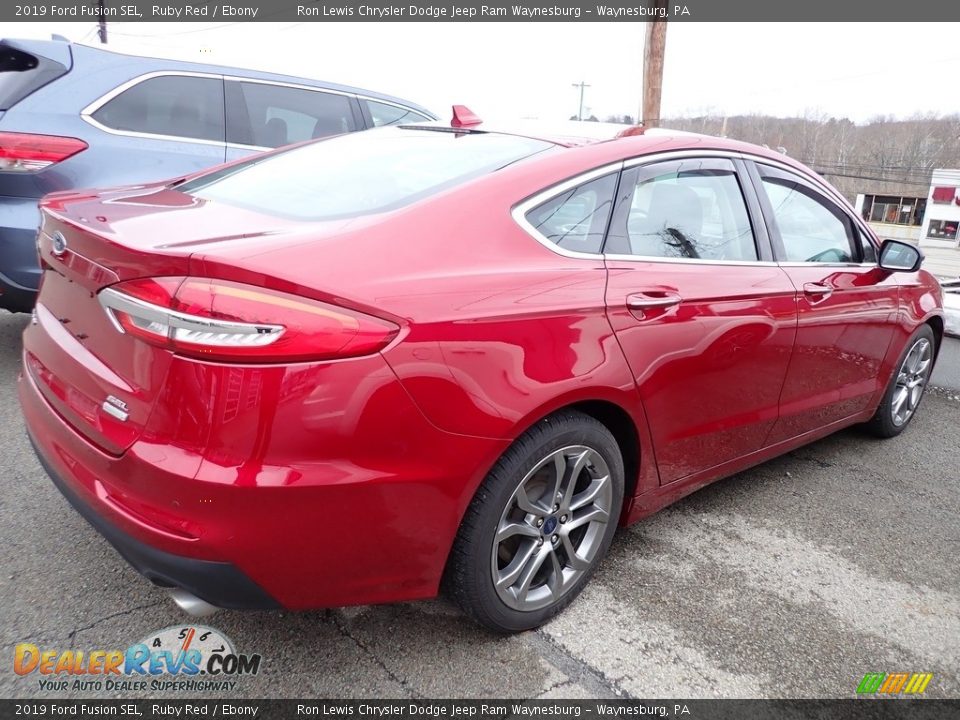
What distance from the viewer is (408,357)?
1.62 meters

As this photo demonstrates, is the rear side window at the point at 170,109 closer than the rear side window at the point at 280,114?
Yes

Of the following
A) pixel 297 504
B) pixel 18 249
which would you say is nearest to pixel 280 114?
pixel 18 249

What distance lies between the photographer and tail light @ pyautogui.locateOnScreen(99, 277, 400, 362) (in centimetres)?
148

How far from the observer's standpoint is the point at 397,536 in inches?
67.9

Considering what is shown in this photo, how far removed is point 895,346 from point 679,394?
199 centimetres

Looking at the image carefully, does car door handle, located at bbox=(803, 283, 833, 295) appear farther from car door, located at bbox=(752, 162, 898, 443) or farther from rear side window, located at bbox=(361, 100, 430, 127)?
rear side window, located at bbox=(361, 100, 430, 127)

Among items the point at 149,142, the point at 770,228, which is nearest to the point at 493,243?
the point at 770,228

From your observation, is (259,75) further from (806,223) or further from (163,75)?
(806,223)

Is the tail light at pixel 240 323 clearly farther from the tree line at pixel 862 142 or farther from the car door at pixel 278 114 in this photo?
the tree line at pixel 862 142

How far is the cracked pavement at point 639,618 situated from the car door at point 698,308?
15.2 inches

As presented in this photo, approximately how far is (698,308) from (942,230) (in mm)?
59765

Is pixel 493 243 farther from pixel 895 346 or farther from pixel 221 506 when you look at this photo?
pixel 895 346

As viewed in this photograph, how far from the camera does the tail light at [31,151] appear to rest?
3527mm

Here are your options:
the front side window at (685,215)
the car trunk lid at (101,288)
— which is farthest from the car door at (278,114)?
the front side window at (685,215)
